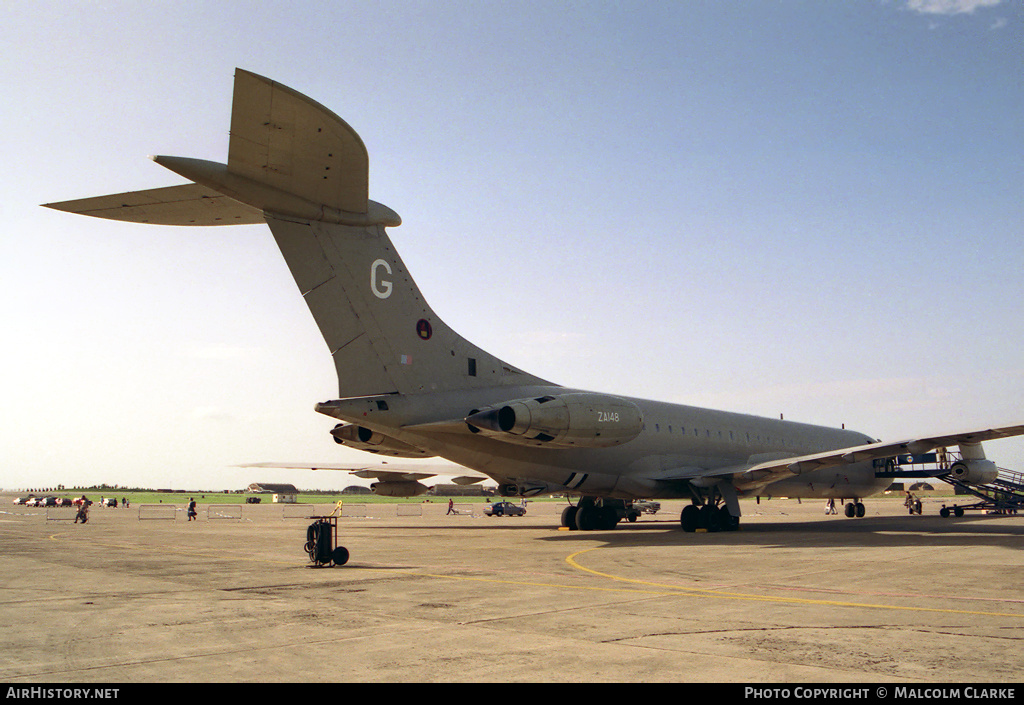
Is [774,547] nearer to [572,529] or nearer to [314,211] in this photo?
[572,529]

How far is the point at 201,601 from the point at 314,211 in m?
8.49

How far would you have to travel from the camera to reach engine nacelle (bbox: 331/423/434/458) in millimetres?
17281

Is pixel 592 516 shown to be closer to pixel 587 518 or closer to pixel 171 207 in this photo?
pixel 587 518

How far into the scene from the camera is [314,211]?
15.3 metres

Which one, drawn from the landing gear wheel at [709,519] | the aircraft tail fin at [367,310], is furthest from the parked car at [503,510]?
the aircraft tail fin at [367,310]

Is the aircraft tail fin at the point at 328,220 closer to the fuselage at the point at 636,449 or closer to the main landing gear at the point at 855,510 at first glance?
the fuselage at the point at 636,449

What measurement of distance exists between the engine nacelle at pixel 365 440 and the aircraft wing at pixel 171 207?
194 inches

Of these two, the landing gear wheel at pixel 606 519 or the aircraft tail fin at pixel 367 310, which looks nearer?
the aircraft tail fin at pixel 367 310

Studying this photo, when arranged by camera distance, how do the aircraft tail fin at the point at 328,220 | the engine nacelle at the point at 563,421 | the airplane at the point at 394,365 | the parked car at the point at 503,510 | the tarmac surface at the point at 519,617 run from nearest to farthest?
1. the tarmac surface at the point at 519,617
2. the aircraft tail fin at the point at 328,220
3. the airplane at the point at 394,365
4. the engine nacelle at the point at 563,421
5. the parked car at the point at 503,510

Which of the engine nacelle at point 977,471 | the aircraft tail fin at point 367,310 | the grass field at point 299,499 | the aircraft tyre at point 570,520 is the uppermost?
the aircraft tail fin at point 367,310

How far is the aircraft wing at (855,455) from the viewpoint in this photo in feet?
60.5

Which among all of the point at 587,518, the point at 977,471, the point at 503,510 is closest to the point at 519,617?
the point at 587,518

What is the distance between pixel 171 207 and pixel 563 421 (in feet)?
28.8

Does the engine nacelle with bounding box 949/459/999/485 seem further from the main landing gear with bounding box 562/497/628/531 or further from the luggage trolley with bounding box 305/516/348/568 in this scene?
the luggage trolley with bounding box 305/516/348/568
